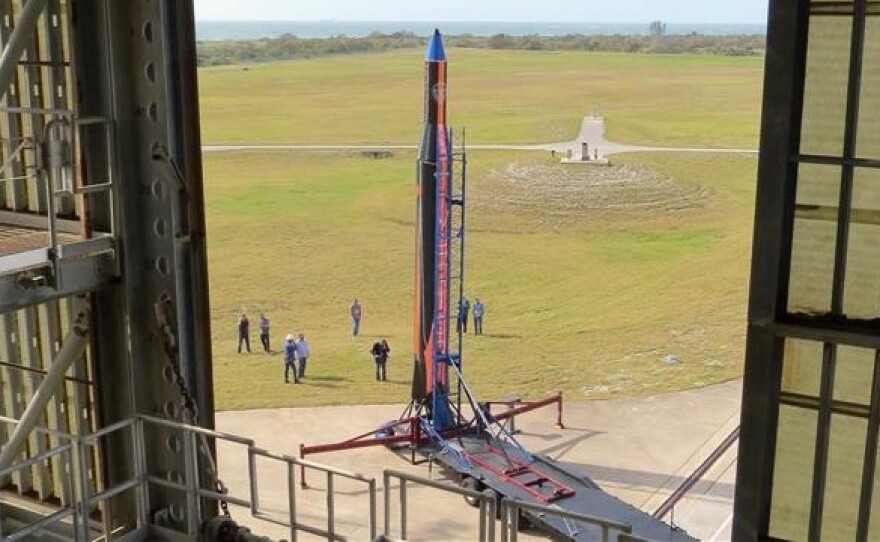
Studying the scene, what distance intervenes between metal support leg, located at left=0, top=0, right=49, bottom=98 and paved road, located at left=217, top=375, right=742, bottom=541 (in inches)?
426

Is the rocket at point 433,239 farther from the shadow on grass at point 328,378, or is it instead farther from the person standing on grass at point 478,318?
the person standing on grass at point 478,318

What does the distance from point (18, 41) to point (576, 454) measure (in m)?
15.2

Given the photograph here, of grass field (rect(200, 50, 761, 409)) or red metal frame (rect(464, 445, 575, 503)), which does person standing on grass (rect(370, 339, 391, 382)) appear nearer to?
grass field (rect(200, 50, 761, 409))

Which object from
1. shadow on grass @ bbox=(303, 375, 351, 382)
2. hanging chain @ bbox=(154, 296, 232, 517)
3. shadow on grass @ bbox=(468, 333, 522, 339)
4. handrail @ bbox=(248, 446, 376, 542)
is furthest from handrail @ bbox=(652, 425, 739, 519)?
shadow on grass @ bbox=(468, 333, 522, 339)

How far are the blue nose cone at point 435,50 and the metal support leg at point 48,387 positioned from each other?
1370cm

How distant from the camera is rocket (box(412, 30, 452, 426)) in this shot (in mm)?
19422

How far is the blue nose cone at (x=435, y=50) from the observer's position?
776 inches

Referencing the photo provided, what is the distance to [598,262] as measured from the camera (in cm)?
3919

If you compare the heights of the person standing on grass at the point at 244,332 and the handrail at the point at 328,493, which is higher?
the handrail at the point at 328,493

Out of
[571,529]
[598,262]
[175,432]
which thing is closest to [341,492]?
[571,529]

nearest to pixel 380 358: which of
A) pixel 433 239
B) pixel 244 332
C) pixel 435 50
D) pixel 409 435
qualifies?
pixel 409 435

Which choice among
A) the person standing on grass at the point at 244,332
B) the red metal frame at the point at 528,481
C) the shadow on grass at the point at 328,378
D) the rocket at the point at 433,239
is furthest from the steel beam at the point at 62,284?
the person standing on grass at the point at 244,332

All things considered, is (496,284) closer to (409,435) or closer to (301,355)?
(301,355)

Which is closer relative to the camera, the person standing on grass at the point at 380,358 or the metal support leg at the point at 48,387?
the metal support leg at the point at 48,387
